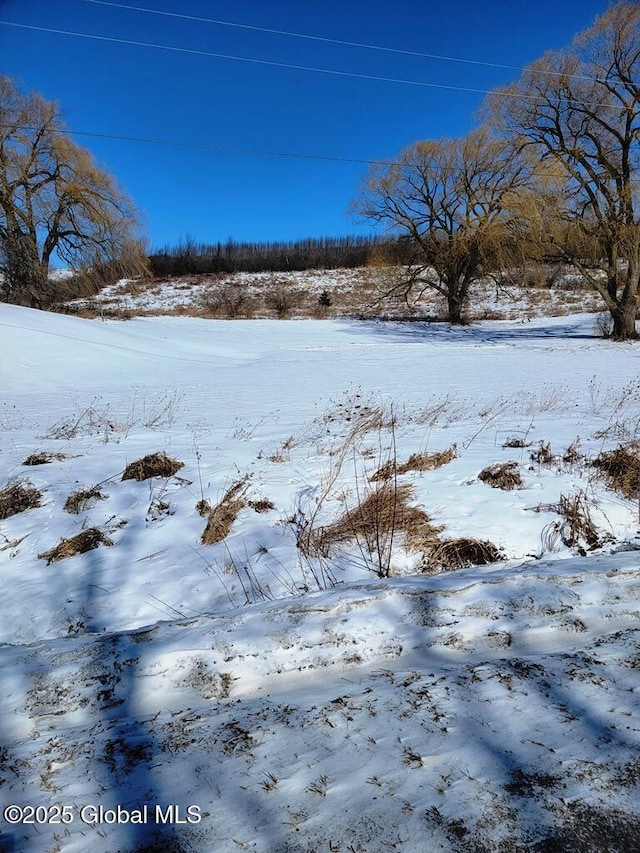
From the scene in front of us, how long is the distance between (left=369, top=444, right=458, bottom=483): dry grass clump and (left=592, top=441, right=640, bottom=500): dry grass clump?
126cm

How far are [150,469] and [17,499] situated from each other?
1.09m

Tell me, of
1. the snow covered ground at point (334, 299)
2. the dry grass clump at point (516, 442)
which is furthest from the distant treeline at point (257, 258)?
the dry grass clump at point (516, 442)

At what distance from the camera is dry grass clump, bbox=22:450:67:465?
4.81 m

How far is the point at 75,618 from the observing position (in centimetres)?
261

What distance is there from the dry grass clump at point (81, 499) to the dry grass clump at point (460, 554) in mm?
2783

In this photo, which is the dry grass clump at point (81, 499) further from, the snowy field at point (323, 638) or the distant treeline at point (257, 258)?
the distant treeline at point (257, 258)

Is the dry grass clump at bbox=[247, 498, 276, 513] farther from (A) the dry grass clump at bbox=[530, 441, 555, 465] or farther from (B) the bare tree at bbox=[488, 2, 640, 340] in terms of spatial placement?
(B) the bare tree at bbox=[488, 2, 640, 340]

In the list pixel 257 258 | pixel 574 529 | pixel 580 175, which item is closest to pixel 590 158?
pixel 580 175

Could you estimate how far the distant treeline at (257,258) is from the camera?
51.5 m

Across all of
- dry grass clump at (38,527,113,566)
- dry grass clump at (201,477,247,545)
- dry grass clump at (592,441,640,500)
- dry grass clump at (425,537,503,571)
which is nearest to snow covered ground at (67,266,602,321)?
dry grass clump at (592,441,640,500)

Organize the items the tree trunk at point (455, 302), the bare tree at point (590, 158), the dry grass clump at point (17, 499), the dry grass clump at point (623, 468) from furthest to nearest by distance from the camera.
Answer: the tree trunk at point (455, 302) → the bare tree at point (590, 158) → the dry grass clump at point (17, 499) → the dry grass clump at point (623, 468)

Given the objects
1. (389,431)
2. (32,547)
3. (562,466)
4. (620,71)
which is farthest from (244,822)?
(620,71)

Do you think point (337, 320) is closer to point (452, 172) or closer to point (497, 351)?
point (452, 172)

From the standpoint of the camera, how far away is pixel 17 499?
3.90 metres
